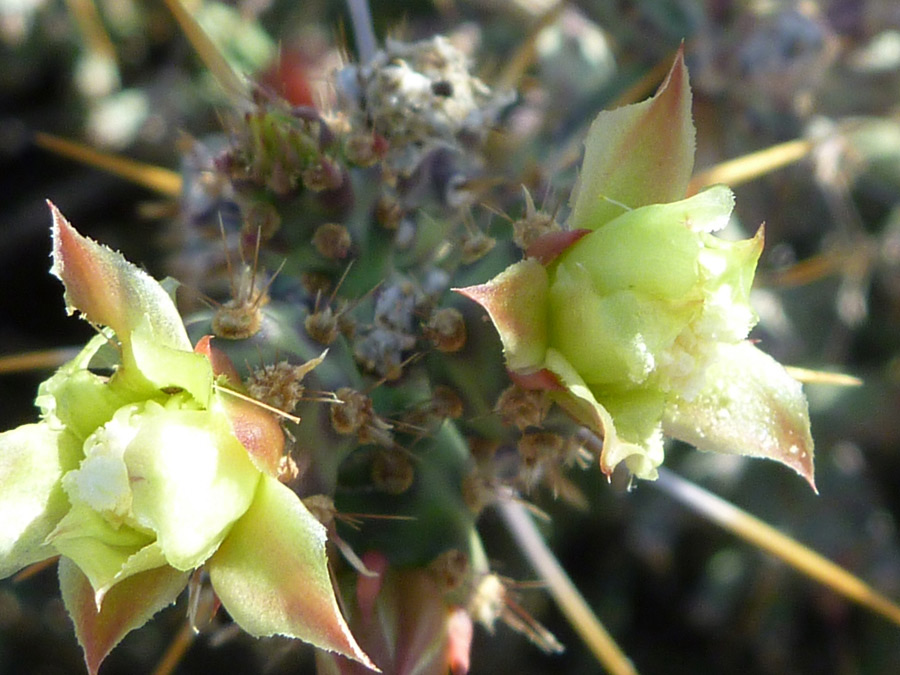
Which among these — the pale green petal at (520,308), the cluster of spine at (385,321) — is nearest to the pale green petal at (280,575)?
the cluster of spine at (385,321)

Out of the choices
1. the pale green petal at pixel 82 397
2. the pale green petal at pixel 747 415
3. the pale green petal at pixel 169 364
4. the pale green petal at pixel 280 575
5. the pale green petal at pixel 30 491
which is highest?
the pale green petal at pixel 169 364

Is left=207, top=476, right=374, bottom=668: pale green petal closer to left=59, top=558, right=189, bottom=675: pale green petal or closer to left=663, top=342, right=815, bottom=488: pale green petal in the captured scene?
left=59, top=558, right=189, bottom=675: pale green petal

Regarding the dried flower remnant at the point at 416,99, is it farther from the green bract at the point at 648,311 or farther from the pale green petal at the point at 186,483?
the pale green petal at the point at 186,483

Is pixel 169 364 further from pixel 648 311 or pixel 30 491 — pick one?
pixel 648 311

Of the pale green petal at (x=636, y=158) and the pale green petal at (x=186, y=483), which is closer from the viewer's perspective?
the pale green petal at (x=186, y=483)

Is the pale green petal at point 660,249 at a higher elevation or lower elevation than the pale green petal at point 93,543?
higher
